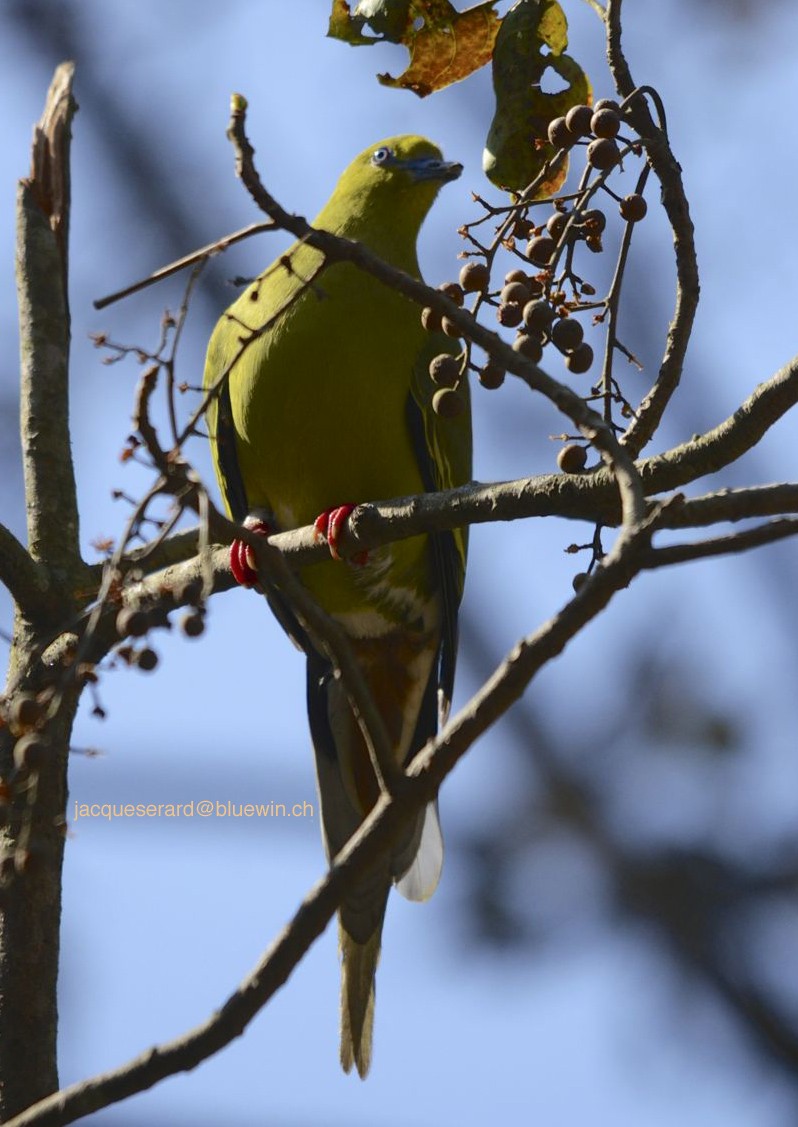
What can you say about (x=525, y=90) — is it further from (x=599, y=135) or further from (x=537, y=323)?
(x=537, y=323)

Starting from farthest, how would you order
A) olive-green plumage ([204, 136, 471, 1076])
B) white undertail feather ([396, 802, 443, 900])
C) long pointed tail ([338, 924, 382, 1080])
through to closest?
olive-green plumage ([204, 136, 471, 1076]) < white undertail feather ([396, 802, 443, 900]) < long pointed tail ([338, 924, 382, 1080])

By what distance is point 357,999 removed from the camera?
3.10 meters

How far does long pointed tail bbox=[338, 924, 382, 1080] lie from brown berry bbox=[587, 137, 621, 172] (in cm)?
174

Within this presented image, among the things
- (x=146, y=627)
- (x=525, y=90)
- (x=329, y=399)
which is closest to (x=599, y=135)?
(x=525, y=90)

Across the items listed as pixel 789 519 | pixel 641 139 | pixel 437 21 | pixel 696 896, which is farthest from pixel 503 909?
pixel 437 21

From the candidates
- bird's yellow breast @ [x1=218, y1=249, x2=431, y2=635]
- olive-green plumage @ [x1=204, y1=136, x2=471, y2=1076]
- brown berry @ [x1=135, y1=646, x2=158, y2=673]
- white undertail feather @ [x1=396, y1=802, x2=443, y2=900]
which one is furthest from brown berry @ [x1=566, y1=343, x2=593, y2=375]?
white undertail feather @ [x1=396, y1=802, x2=443, y2=900]

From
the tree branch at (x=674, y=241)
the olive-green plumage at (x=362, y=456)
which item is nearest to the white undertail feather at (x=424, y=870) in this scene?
the olive-green plumage at (x=362, y=456)

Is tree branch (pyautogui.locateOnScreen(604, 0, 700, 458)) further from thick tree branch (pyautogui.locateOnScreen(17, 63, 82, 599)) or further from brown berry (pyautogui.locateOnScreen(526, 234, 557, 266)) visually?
thick tree branch (pyautogui.locateOnScreen(17, 63, 82, 599))

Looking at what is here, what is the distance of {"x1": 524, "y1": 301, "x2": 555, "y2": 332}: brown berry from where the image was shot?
226 cm

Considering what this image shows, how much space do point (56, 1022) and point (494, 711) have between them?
1238mm

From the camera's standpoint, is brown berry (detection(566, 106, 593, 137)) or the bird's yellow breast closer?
brown berry (detection(566, 106, 593, 137))

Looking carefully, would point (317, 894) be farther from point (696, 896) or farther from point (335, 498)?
point (335, 498)

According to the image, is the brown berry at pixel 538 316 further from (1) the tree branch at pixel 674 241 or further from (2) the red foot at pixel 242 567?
(2) the red foot at pixel 242 567

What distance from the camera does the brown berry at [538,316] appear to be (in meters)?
2.26
